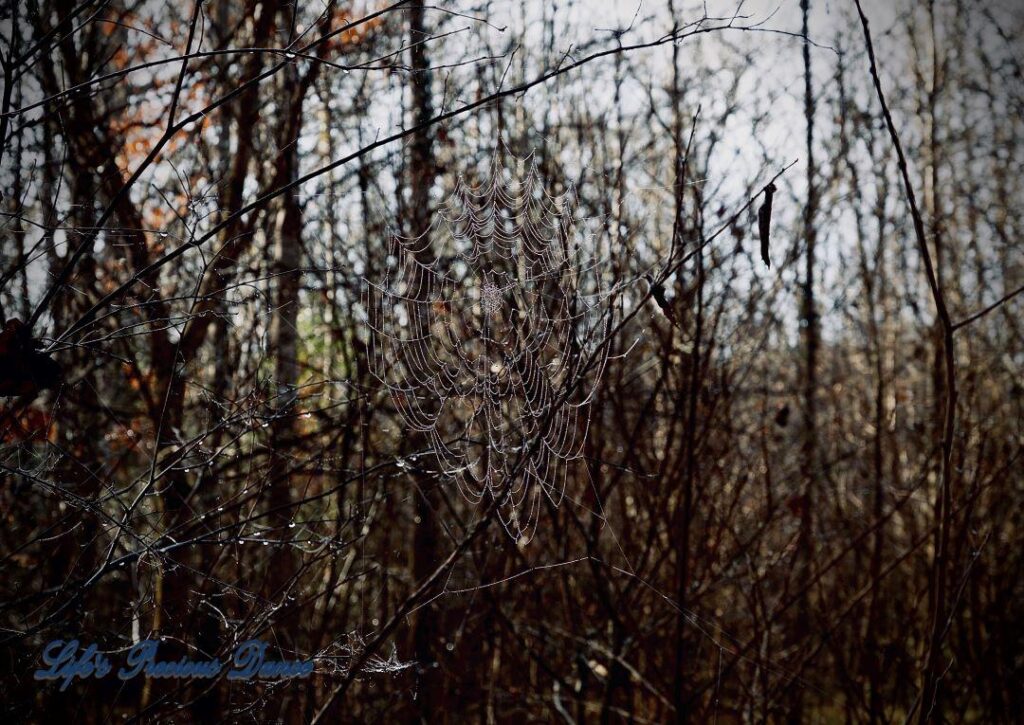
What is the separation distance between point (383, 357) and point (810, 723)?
3647mm

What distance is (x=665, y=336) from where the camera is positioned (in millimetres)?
2756

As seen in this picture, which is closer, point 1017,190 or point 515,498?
point 515,498

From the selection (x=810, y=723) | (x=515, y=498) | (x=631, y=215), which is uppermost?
(x=631, y=215)

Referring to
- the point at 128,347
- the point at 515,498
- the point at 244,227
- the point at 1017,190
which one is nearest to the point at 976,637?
the point at 515,498

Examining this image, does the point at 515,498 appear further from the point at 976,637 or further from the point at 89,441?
the point at 976,637

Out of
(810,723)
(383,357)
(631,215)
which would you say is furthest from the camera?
(810,723)

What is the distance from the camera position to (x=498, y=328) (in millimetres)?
2988

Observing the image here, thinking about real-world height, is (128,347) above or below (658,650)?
above

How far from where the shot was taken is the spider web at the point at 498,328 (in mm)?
2566

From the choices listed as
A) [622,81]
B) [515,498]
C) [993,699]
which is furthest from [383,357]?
[993,699]

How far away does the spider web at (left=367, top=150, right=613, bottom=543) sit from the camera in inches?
101

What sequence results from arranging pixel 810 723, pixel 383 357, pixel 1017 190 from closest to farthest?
pixel 383 357, pixel 810 723, pixel 1017 190

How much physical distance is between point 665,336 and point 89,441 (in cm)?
232

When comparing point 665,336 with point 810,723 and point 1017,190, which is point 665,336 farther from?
point 1017,190
